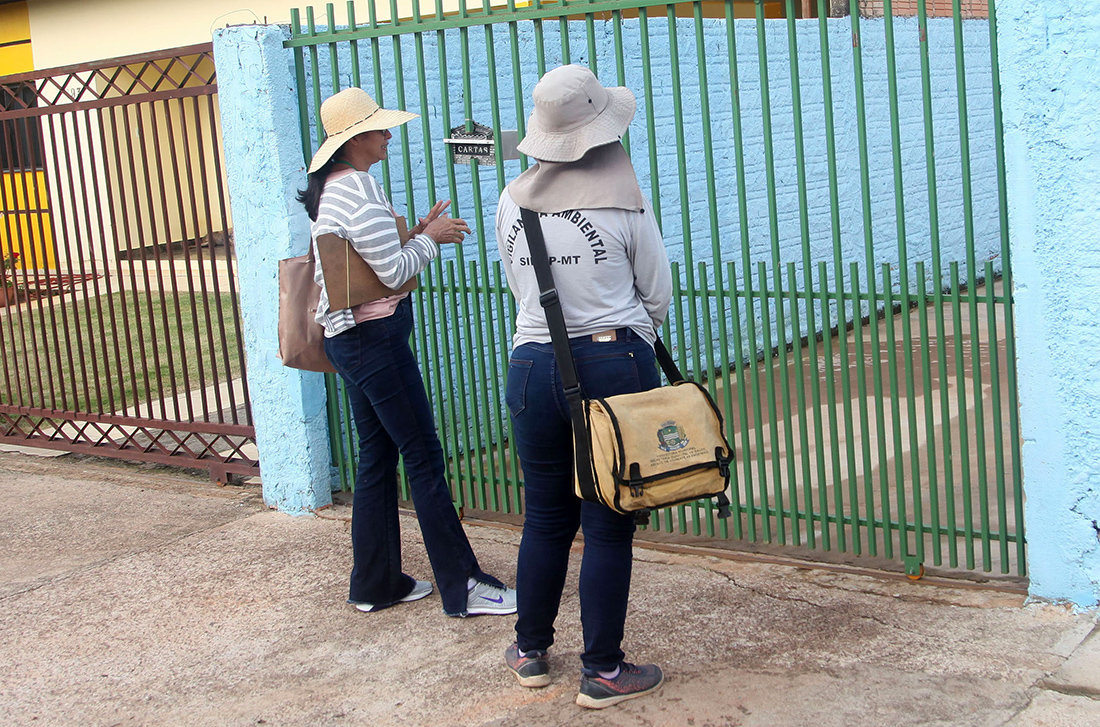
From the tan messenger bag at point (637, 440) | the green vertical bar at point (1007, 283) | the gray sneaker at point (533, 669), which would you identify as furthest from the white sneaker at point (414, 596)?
the green vertical bar at point (1007, 283)

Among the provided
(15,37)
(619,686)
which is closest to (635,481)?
(619,686)

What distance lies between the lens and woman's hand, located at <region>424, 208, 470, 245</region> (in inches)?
167

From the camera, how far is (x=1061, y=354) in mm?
3691

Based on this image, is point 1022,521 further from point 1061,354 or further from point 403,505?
point 403,505

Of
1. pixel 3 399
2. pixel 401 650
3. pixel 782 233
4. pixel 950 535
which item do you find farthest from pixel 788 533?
pixel 3 399

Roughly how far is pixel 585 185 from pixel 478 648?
5.48 feet

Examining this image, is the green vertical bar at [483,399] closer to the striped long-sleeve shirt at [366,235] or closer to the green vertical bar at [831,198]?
the striped long-sleeve shirt at [366,235]

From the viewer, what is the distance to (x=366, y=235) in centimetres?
399

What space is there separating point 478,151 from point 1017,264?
229cm

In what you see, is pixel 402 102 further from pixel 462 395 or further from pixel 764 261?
pixel 764 261

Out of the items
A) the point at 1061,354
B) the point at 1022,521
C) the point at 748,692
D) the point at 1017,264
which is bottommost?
the point at 748,692

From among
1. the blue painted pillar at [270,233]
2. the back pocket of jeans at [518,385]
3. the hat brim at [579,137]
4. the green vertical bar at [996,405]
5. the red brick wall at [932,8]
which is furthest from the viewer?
the red brick wall at [932,8]

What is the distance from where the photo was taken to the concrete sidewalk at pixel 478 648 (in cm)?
341

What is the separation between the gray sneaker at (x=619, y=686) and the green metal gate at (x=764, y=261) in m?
1.02
